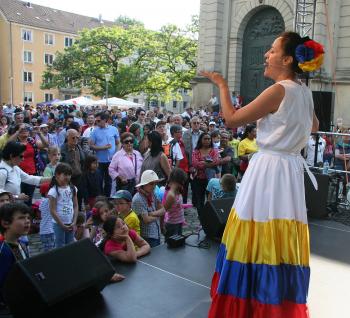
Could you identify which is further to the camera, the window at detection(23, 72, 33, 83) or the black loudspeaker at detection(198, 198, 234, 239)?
the window at detection(23, 72, 33, 83)

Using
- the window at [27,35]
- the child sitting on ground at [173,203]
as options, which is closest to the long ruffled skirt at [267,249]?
the child sitting on ground at [173,203]

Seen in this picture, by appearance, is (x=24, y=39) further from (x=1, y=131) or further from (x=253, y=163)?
(x=253, y=163)

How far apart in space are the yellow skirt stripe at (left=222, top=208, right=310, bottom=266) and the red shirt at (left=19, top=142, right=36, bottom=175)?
5542 millimetres

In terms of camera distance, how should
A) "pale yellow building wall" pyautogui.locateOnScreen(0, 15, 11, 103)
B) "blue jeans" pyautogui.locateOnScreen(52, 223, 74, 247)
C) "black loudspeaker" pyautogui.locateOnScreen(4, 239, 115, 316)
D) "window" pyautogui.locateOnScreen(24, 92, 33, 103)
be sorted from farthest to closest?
"window" pyautogui.locateOnScreen(24, 92, 33, 103)
"pale yellow building wall" pyautogui.locateOnScreen(0, 15, 11, 103)
"blue jeans" pyautogui.locateOnScreen(52, 223, 74, 247)
"black loudspeaker" pyautogui.locateOnScreen(4, 239, 115, 316)

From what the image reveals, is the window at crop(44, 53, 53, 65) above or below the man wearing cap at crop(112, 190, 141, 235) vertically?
above

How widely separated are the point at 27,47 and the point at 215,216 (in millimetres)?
55535

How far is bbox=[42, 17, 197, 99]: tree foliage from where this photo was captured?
38094mm

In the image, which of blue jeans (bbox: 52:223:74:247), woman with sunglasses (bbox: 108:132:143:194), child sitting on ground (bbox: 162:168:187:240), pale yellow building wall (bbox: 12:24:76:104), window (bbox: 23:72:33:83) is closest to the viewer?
blue jeans (bbox: 52:223:74:247)

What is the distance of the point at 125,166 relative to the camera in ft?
23.1

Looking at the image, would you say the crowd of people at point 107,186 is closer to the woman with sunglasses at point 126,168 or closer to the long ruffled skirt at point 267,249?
the woman with sunglasses at point 126,168

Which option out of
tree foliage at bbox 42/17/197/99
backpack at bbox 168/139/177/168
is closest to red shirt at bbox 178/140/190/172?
backpack at bbox 168/139/177/168

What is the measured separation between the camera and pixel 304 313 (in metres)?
2.56

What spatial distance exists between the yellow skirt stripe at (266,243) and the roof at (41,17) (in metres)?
57.4

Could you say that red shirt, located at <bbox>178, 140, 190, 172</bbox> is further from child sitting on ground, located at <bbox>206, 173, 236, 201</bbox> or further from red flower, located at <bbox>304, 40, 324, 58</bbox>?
red flower, located at <bbox>304, 40, 324, 58</bbox>
